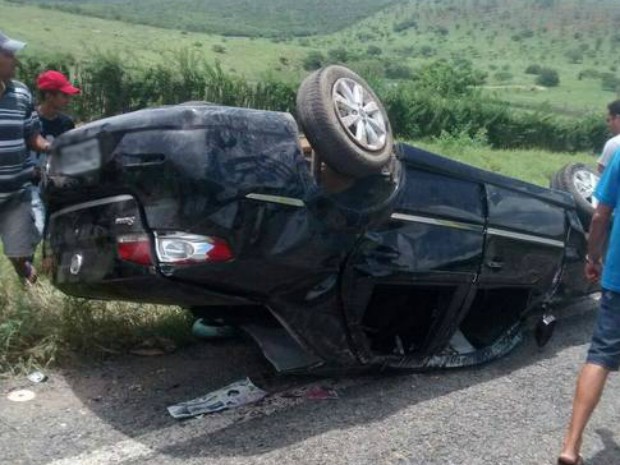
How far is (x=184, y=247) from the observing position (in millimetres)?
3273

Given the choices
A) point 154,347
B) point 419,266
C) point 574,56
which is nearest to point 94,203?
point 154,347

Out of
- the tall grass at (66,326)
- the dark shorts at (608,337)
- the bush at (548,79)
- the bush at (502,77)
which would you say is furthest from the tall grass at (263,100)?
the bush at (502,77)

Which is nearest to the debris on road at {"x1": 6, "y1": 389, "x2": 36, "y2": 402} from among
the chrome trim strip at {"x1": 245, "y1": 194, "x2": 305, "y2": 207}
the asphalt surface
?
the asphalt surface

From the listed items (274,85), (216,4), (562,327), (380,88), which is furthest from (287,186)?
(216,4)

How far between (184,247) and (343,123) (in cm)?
97

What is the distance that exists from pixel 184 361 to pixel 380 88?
30234 millimetres

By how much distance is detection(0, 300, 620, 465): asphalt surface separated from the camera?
3.33 metres

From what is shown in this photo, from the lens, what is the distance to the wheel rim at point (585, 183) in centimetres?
573

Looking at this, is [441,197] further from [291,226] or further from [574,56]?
[574,56]

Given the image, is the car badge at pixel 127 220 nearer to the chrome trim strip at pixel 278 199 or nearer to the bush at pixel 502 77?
the chrome trim strip at pixel 278 199

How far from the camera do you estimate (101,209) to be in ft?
11.2

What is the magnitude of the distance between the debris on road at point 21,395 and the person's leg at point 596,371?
255cm

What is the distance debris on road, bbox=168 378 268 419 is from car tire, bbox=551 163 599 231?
2.86 metres

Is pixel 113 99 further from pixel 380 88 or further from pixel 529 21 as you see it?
pixel 529 21
